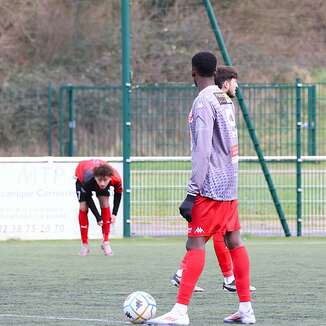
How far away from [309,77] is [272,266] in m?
21.3

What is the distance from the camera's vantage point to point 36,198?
1770 centimetres

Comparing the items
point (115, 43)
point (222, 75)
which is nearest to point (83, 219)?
point (222, 75)

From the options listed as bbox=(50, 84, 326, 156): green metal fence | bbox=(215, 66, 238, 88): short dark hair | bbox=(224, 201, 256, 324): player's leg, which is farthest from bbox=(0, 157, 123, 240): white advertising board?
bbox=(224, 201, 256, 324): player's leg

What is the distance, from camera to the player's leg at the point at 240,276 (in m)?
8.98

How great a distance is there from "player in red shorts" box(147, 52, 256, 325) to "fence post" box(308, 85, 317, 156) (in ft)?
34.8

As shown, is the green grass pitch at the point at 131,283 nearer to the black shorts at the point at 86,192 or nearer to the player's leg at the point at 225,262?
the player's leg at the point at 225,262

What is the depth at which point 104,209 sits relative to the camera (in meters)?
15.5

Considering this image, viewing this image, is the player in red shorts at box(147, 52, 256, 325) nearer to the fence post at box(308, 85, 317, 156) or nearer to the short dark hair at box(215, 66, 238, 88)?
the short dark hair at box(215, 66, 238, 88)

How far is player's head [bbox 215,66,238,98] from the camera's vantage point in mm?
10094

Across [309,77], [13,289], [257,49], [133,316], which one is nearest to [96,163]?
[13,289]

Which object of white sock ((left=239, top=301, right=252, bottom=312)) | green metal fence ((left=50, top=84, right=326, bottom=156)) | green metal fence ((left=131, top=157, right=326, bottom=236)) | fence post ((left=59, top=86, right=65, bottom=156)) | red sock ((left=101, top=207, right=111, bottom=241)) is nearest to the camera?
white sock ((left=239, top=301, right=252, bottom=312))

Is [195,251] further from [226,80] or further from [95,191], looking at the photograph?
[95,191]

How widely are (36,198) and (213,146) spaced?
9145 mm

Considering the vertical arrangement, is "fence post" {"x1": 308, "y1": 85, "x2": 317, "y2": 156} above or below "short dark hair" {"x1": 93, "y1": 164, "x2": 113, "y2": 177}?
above
